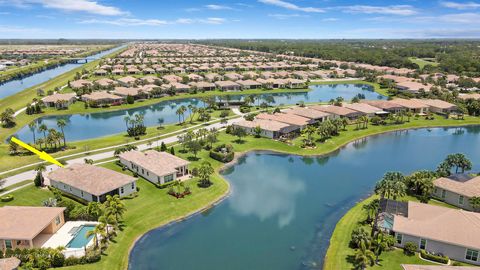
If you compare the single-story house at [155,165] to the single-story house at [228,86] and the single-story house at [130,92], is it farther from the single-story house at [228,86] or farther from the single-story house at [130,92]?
the single-story house at [228,86]

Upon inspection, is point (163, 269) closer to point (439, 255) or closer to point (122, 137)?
point (439, 255)

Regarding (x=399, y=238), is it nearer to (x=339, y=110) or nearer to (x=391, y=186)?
(x=391, y=186)

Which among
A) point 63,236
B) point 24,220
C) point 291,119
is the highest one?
point 291,119

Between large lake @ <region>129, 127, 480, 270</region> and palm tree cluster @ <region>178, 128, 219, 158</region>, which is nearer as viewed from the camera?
large lake @ <region>129, 127, 480, 270</region>

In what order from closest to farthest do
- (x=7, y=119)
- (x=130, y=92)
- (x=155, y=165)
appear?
(x=155, y=165)
(x=7, y=119)
(x=130, y=92)

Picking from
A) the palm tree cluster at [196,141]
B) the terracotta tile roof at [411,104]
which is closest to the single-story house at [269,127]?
the palm tree cluster at [196,141]

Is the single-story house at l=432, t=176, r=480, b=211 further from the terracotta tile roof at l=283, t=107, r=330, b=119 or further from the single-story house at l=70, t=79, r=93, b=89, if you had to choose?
the single-story house at l=70, t=79, r=93, b=89

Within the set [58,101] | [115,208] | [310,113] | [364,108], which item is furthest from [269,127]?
[58,101]

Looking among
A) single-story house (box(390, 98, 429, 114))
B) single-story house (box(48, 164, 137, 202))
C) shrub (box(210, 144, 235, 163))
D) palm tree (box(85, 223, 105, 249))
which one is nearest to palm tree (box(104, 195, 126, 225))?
palm tree (box(85, 223, 105, 249))

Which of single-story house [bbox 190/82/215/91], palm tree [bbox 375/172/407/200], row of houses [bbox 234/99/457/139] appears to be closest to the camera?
palm tree [bbox 375/172/407/200]
